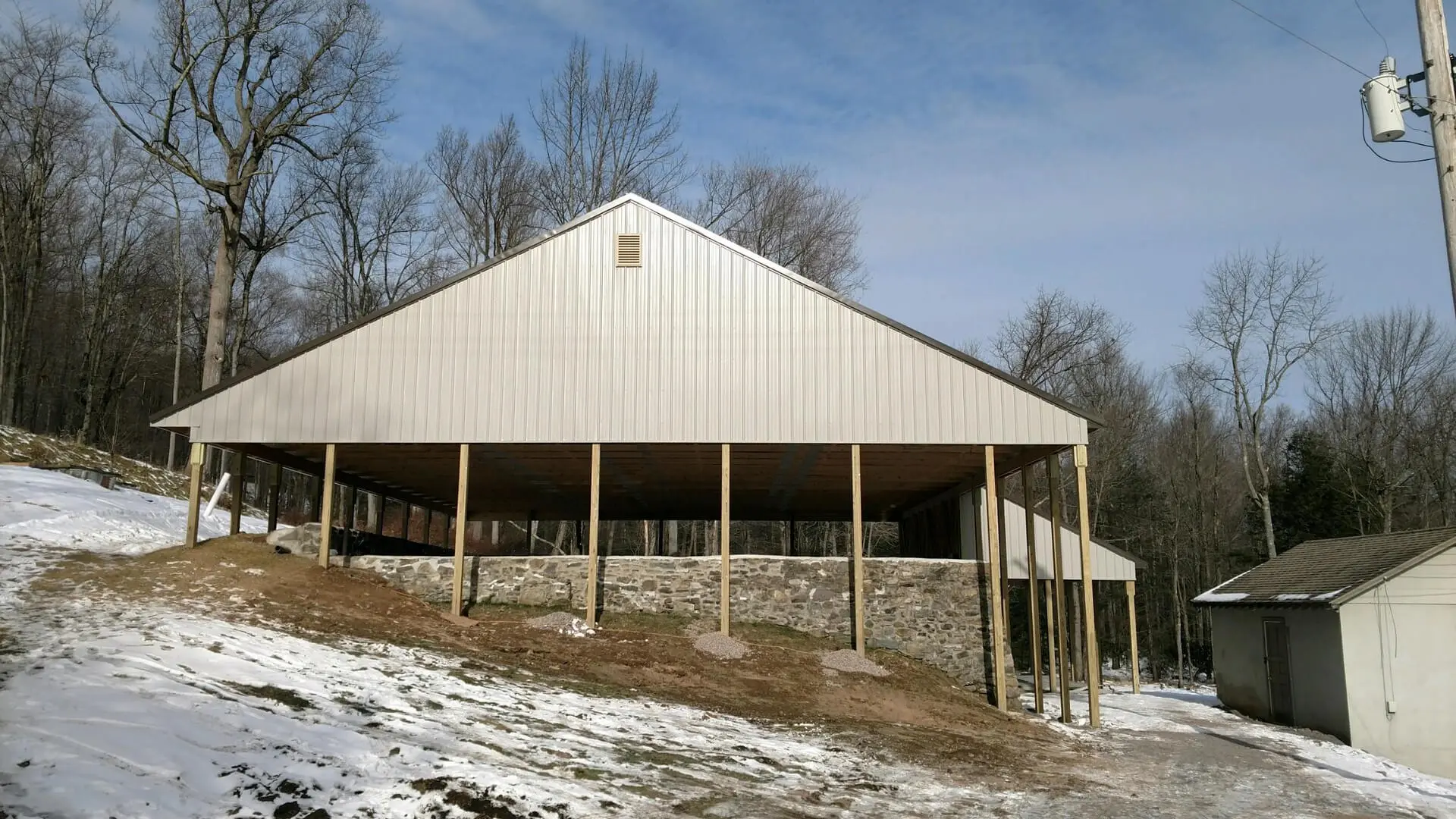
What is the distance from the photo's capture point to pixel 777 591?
16.6 metres

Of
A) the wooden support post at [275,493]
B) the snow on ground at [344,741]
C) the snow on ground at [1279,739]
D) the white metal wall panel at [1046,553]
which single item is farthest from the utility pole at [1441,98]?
the wooden support post at [275,493]

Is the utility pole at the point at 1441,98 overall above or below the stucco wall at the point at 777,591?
above

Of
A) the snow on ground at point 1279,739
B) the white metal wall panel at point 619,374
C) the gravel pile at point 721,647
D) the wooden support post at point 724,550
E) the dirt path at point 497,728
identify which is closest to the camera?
the dirt path at point 497,728

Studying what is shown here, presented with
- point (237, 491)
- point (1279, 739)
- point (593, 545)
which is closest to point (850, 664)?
point (593, 545)

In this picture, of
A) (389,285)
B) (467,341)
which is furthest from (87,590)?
(389,285)

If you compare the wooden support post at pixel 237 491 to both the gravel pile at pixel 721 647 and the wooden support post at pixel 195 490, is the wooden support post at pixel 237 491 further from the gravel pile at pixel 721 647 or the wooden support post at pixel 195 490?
the gravel pile at pixel 721 647

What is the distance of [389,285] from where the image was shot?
35625mm

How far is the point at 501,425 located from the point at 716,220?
2094cm

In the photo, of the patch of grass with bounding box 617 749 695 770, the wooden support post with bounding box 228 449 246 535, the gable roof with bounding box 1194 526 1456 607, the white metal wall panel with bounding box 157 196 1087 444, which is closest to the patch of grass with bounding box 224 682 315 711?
the patch of grass with bounding box 617 749 695 770

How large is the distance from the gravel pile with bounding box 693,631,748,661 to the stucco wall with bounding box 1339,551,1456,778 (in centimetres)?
1031

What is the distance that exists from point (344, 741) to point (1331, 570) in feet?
60.0

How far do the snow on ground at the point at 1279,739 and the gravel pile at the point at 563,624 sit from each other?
312 inches

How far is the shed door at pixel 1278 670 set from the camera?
18156 mm

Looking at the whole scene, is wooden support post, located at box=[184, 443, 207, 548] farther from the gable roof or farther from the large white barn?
the gable roof
